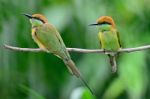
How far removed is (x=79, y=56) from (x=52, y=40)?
166 centimetres

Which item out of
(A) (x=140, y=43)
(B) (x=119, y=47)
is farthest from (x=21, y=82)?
(B) (x=119, y=47)

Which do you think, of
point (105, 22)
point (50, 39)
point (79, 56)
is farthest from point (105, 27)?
point (79, 56)

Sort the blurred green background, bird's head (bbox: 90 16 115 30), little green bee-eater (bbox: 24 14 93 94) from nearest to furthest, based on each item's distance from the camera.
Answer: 1. little green bee-eater (bbox: 24 14 93 94)
2. bird's head (bbox: 90 16 115 30)
3. the blurred green background

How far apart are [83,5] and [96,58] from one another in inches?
18.2

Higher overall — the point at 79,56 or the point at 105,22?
the point at 105,22

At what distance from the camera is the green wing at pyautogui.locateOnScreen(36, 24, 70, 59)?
152 centimetres

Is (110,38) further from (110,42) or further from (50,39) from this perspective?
(50,39)

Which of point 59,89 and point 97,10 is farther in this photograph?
point 59,89

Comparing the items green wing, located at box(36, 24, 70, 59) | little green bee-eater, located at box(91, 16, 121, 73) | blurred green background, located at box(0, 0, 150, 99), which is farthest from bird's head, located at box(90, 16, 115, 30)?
blurred green background, located at box(0, 0, 150, 99)

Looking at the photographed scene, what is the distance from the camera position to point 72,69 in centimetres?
148

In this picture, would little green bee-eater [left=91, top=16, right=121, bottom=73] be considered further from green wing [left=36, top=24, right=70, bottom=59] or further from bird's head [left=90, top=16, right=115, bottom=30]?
green wing [left=36, top=24, right=70, bottom=59]

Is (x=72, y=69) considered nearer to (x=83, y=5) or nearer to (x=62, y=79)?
(x=83, y=5)

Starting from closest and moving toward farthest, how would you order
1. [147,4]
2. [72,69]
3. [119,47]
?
[72,69]
[119,47]
[147,4]

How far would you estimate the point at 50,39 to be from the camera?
5.09ft
